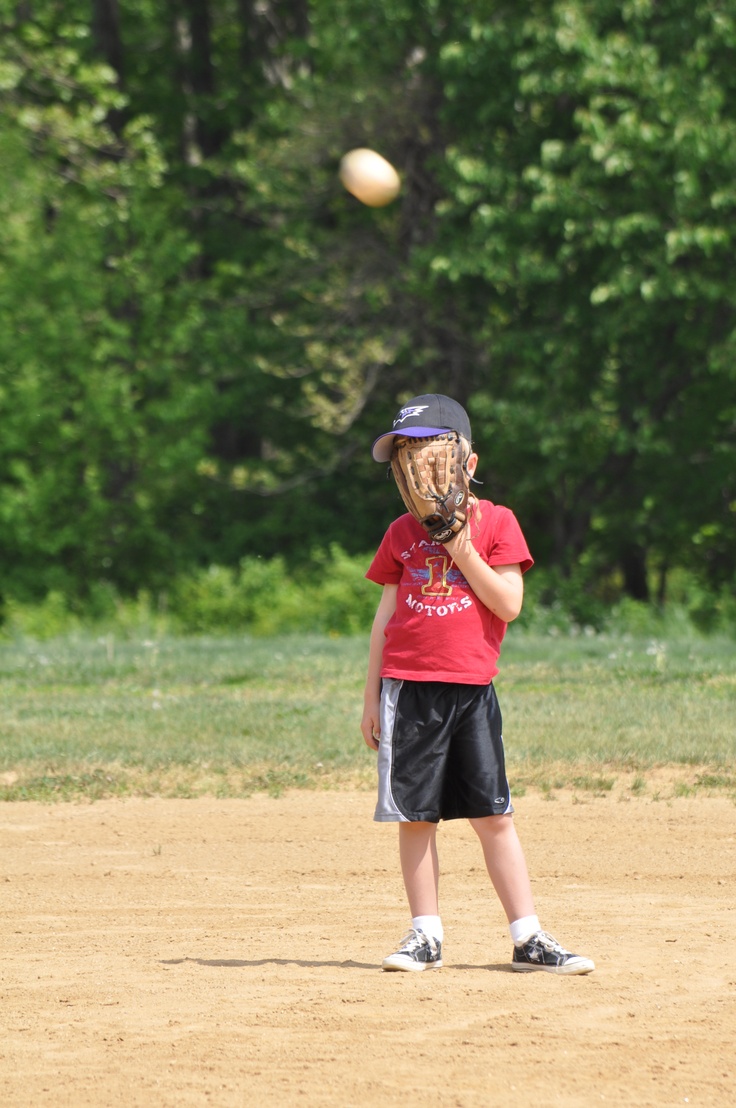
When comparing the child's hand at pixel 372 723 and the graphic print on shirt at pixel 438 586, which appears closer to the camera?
the graphic print on shirt at pixel 438 586

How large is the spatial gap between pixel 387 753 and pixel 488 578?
2.14 feet

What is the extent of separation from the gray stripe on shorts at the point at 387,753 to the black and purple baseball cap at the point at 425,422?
2.44 ft

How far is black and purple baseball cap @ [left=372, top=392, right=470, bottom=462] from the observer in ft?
15.7

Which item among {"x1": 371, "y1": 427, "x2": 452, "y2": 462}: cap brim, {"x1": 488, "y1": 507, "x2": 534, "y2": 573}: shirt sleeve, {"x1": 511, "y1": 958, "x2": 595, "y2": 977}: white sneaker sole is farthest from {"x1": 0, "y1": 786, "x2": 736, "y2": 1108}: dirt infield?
{"x1": 371, "y1": 427, "x2": 452, "y2": 462}: cap brim

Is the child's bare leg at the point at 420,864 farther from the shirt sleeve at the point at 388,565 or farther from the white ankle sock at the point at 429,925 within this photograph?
the shirt sleeve at the point at 388,565

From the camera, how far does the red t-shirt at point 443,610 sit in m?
4.73

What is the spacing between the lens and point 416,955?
484 centimetres

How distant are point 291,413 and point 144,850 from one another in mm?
14353

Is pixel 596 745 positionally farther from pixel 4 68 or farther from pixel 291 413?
pixel 4 68

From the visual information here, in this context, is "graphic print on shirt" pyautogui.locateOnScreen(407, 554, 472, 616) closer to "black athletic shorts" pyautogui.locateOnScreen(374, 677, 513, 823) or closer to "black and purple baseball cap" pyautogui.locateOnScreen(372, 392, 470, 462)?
"black athletic shorts" pyautogui.locateOnScreen(374, 677, 513, 823)

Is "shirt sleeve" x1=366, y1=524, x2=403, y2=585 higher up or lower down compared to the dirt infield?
higher up

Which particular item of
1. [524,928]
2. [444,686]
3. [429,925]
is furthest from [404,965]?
[444,686]

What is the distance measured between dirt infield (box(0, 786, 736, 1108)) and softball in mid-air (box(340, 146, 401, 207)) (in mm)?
8533

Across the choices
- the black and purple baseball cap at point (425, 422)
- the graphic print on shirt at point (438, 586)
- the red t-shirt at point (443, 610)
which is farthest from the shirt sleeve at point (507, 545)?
the black and purple baseball cap at point (425, 422)
